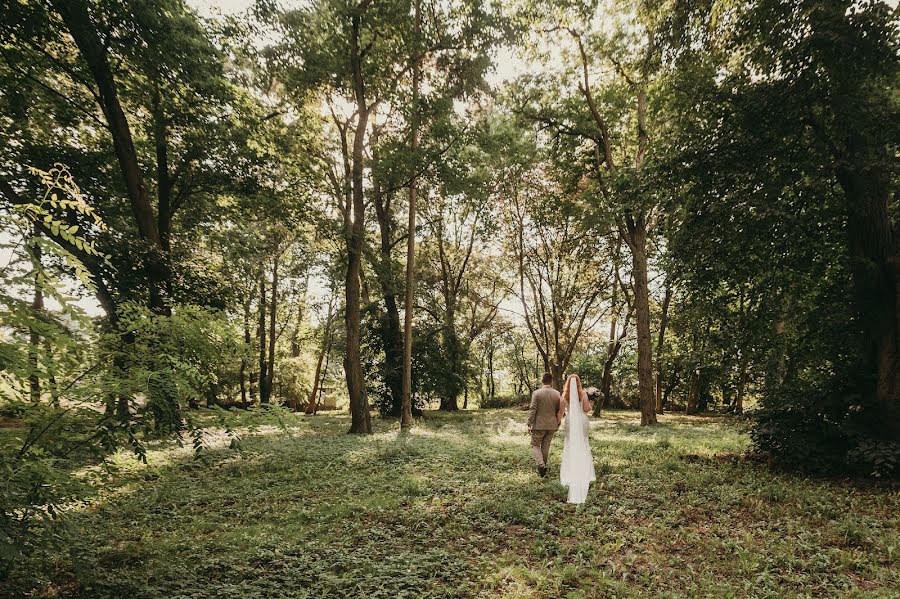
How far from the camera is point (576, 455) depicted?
866 cm

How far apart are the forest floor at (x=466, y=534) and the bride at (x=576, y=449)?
340mm

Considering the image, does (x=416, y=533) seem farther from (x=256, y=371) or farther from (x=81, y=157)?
(x=256, y=371)

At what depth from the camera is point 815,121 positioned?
8656 millimetres

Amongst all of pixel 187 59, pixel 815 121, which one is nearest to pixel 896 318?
pixel 815 121

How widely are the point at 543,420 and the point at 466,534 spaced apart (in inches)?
148

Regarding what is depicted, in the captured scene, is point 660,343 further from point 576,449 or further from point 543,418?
point 576,449

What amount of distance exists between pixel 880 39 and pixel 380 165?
1361 centimetres

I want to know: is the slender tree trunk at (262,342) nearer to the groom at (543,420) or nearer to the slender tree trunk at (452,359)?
the slender tree trunk at (452,359)

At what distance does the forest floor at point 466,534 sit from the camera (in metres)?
5.01

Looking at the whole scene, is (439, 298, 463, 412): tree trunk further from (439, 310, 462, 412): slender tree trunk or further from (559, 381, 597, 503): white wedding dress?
(559, 381, 597, 503): white wedding dress

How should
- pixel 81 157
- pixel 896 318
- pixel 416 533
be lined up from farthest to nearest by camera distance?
pixel 81 157 < pixel 896 318 < pixel 416 533

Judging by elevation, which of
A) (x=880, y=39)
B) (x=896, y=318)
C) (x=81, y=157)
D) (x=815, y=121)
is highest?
(x=81, y=157)

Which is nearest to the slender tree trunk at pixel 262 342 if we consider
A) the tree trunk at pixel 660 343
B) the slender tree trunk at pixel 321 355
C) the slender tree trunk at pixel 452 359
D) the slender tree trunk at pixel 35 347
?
the slender tree trunk at pixel 321 355

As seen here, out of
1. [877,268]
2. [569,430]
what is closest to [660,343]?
[877,268]
